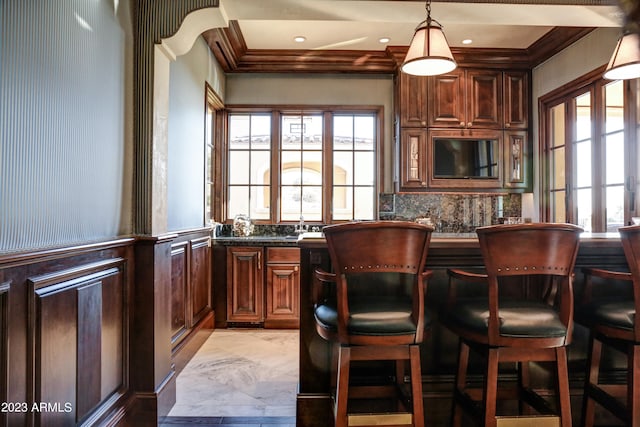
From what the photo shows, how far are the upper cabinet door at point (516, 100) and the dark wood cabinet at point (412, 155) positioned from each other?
0.90m

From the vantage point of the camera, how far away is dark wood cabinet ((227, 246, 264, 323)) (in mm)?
4055

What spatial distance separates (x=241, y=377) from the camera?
2.90 metres

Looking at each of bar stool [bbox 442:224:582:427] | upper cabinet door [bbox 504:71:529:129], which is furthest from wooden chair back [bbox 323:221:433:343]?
upper cabinet door [bbox 504:71:529:129]

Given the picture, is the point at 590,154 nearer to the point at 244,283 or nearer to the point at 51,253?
the point at 244,283

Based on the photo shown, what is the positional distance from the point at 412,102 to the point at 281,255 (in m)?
2.03

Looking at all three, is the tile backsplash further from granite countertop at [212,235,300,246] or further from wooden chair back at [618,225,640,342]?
wooden chair back at [618,225,640,342]

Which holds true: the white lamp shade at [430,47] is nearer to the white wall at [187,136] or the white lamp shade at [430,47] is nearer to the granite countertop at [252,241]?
the white wall at [187,136]

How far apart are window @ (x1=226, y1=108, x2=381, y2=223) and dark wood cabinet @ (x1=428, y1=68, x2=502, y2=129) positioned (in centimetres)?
65

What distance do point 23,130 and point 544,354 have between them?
207 cm

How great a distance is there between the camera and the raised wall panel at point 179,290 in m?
2.91

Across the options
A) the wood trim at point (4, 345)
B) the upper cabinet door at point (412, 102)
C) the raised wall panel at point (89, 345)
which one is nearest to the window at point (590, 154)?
the upper cabinet door at point (412, 102)

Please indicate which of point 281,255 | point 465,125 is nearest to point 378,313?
point 281,255

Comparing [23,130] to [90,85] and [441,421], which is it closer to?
[90,85]

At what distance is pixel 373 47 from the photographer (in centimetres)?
416
